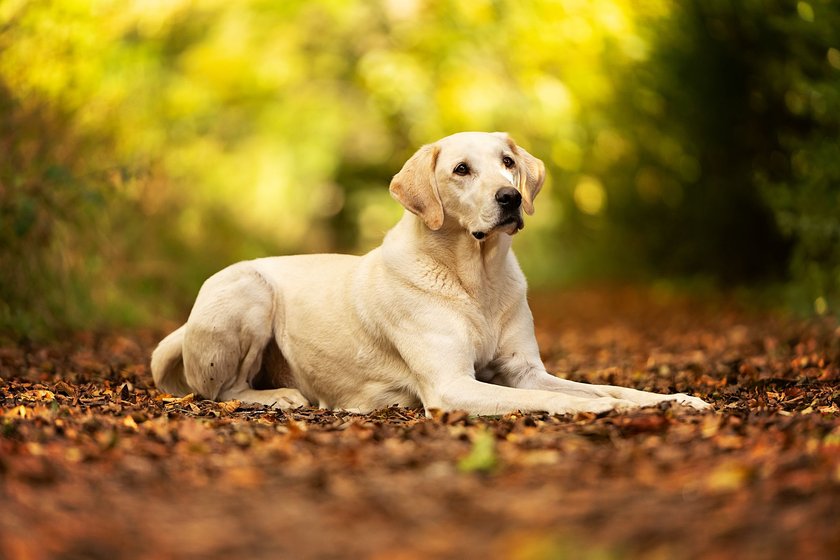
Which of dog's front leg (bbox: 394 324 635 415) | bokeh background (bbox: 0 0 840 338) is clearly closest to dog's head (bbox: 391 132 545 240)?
dog's front leg (bbox: 394 324 635 415)

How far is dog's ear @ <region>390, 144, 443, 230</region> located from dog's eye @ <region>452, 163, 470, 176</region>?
0.12m

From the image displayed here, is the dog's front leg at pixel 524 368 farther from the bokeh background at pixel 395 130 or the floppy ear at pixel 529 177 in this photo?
the bokeh background at pixel 395 130

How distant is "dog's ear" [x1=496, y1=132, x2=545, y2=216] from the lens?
5.41 m

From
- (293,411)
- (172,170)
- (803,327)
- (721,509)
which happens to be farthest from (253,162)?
(721,509)

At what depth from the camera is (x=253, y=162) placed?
61.5 ft

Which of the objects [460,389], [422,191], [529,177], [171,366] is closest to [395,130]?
[171,366]

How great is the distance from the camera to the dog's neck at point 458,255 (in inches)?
206

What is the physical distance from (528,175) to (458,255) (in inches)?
23.5

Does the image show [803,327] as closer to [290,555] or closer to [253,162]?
[290,555]

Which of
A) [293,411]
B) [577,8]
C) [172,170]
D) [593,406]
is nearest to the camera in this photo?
[593,406]

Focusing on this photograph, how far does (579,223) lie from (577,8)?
17.0ft

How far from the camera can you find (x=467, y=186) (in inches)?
204

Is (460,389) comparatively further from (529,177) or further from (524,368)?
(529,177)

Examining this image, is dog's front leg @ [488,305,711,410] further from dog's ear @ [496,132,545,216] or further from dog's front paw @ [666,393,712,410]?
dog's ear @ [496,132,545,216]
